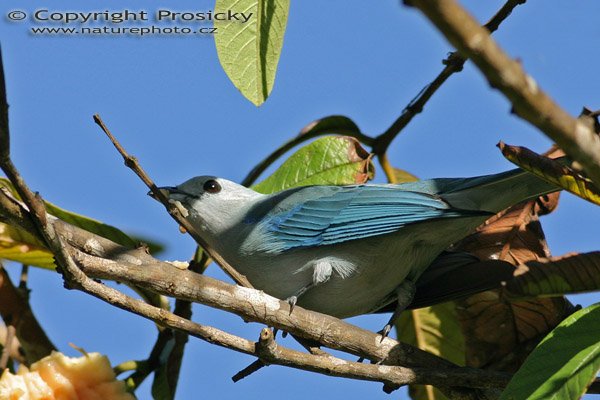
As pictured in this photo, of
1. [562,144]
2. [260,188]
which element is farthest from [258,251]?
[562,144]

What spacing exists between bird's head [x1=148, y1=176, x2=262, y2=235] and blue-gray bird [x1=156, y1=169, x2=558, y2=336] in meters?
0.13

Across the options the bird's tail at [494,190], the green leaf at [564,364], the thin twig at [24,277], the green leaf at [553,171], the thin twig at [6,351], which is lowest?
the green leaf at [564,364]

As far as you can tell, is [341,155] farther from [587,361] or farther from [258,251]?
[587,361]

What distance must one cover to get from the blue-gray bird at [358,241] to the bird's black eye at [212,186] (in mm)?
347

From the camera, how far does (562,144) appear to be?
1.62m

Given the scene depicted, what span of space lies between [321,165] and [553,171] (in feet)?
6.40

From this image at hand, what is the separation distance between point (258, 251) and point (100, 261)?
176 cm

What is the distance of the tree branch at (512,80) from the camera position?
1.42m

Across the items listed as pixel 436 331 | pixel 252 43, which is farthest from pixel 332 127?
pixel 252 43

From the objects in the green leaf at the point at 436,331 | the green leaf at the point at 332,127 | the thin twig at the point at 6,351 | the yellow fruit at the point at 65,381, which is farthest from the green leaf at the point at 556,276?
the green leaf at the point at 332,127

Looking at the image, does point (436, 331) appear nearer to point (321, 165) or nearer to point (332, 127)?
point (321, 165)

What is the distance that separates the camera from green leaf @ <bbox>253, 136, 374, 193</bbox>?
4625mm

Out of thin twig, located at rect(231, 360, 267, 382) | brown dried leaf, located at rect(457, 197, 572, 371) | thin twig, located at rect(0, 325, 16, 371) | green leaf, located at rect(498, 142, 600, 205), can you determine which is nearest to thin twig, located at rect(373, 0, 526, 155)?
brown dried leaf, located at rect(457, 197, 572, 371)

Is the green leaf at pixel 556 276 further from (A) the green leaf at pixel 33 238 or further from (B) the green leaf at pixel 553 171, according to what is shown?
(A) the green leaf at pixel 33 238
